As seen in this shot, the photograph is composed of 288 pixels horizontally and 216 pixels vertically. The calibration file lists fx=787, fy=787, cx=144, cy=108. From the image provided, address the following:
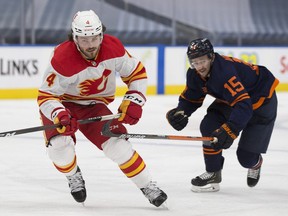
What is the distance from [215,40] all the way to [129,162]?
9118 millimetres

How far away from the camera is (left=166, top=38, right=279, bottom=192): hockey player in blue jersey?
3.68 meters

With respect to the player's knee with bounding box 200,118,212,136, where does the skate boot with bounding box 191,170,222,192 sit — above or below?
below

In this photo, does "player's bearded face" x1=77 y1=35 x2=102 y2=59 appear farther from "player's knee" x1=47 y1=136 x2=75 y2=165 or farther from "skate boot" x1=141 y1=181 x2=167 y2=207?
"skate boot" x1=141 y1=181 x2=167 y2=207

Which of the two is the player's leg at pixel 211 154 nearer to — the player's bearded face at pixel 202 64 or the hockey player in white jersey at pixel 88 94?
the player's bearded face at pixel 202 64

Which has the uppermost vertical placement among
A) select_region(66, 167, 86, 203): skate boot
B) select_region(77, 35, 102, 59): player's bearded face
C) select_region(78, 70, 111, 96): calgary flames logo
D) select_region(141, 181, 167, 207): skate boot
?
select_region(77, 35, 102, 59): player's bearded face

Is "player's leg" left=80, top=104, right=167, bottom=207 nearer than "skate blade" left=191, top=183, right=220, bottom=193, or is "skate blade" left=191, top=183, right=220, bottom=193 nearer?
"player's leg" left=80, top=104, right=167, bottom=207

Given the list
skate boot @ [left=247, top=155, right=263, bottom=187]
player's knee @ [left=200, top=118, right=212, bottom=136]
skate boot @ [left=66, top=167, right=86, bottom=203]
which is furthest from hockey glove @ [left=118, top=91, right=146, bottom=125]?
skate boot @ [left=247, top=155, right=263, bottom=187]

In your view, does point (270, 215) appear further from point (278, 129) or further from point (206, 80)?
point (278, 129)

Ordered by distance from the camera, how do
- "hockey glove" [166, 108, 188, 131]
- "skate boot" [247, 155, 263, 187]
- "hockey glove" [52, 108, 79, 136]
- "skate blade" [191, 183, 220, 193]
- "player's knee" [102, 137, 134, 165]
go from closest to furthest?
"hockey glove" [52, 108, 79, 136] < "player's knee" [102, 137, 134, 165] < "hockey glove" [166, 108, 188, 131] < "skate blade" [191, 183, 220, 193] < "skate boot" [247, 155, 263, 187]

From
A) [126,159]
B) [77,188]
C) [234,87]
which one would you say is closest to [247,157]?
[234,87]

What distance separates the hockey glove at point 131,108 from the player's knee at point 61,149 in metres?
0.27

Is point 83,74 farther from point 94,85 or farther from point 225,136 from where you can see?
point 225,136

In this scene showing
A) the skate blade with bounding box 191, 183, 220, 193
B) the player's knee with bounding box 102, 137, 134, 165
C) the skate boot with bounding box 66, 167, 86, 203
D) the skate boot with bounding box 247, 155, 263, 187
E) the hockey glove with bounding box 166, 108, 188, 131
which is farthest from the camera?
the skate boot with bounding box 247, 155, 263, 187

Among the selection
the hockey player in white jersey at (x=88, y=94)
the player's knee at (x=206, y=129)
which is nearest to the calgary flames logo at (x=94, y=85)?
the hockey player in white jersey at (x=88, y=94)
